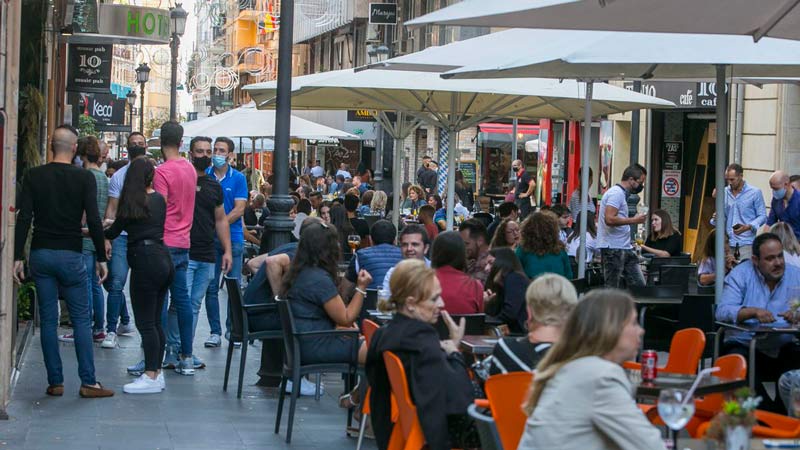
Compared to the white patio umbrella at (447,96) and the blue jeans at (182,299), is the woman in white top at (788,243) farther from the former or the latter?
the blue jeans at (182,299)

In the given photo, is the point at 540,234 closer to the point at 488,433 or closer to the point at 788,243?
the point at 788,243

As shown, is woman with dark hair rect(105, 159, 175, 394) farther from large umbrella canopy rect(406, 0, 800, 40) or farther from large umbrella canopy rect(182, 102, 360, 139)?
large umbrella canopy rect(182, 102, 360, 139)

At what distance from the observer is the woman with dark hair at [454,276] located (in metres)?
8.70

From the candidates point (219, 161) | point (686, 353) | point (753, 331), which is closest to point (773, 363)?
point (753, 331)

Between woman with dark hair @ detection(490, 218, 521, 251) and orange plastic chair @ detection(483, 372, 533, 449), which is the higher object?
woman with dark hair @ detection(490, 218, 521, 251)

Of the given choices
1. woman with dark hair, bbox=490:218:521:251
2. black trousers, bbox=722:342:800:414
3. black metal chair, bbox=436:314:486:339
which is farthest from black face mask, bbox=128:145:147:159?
black trousers, bbox=722:342:800:414

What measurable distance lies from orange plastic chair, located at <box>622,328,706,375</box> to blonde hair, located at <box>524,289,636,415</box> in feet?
9.16

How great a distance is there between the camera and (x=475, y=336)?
27.3 ft

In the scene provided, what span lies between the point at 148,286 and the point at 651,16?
441 centimetres

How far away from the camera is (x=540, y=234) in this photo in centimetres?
1048

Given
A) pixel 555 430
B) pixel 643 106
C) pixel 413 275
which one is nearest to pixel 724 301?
pixel 413 275

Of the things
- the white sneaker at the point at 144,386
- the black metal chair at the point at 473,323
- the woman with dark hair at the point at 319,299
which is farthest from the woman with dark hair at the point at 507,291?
the white sneaker at the point at 144,386

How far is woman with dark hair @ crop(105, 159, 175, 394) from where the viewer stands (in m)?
10.3

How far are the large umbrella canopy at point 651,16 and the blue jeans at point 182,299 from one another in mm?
3633
